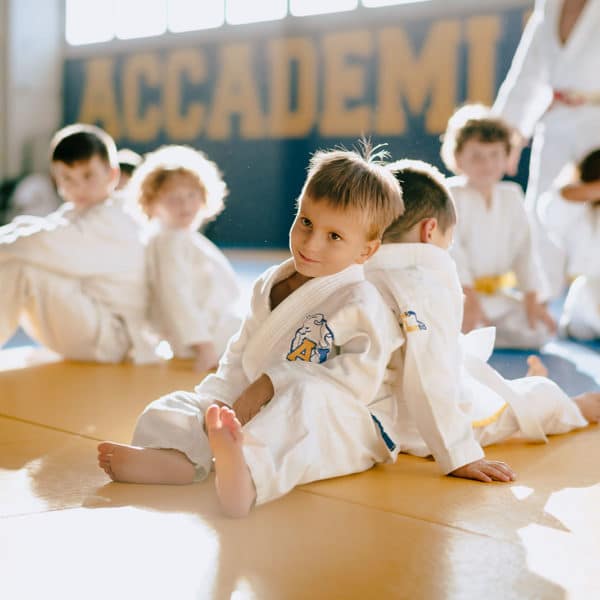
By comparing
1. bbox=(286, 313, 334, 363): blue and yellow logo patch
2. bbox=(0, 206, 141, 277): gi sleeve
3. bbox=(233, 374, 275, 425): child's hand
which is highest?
bbox=(0, 206, 141, 277): gi sleeve

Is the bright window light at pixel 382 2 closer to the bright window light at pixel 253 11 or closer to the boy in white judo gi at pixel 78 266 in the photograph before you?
the bright window light at pixel 253 11

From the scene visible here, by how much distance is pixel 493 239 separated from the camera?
3500 mm

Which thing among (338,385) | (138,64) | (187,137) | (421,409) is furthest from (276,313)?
(138,64)

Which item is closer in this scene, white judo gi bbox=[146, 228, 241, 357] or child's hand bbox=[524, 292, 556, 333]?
white judo gi bbox=[146, 228, 241, 357]

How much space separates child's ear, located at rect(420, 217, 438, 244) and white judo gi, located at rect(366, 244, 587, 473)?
3cm

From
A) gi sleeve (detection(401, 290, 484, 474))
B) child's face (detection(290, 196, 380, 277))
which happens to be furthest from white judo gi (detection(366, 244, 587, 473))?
child's face (detection(290, 196, 380, 277))

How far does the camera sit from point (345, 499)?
5.24 ft

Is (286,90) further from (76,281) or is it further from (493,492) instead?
(493,492)

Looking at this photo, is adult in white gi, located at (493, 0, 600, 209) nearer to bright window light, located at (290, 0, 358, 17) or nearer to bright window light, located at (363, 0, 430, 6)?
bright window light, located at (363, 0, 430, 6)

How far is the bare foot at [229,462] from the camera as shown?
4.69 ft

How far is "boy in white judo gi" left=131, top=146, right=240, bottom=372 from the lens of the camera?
3.19m

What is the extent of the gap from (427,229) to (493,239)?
5.43 ft

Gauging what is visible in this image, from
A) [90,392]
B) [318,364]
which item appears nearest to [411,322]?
[318,364]

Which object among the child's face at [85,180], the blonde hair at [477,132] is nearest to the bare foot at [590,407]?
the blonde hair at [477,132]
